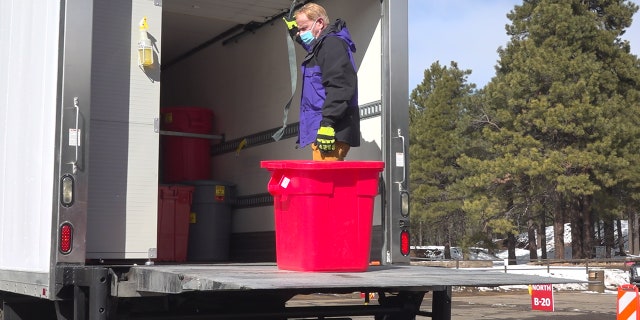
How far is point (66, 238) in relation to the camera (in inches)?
202

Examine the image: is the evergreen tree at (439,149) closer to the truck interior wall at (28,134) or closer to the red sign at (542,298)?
the red sign at (542,298)

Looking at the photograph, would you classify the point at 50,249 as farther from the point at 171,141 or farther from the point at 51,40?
the point at 171,141

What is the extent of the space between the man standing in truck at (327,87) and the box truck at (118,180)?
1.27 feet

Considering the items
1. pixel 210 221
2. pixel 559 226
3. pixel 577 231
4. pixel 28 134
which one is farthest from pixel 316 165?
pixel 559 226

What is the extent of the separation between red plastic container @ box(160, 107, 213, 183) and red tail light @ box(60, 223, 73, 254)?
4.03 meters

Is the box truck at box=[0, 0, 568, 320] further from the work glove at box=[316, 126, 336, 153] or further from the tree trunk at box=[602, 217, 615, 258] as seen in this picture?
the tree trunk at box=[602, 217, 615, 258]

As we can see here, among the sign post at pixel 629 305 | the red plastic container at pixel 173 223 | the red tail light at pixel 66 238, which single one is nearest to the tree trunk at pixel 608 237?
the sign post at pixel 629 305

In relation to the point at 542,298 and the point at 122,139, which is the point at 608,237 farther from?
the point at 122,139

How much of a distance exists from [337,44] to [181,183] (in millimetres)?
3798

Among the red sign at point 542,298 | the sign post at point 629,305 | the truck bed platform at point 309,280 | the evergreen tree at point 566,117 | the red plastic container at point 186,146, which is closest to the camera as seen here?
the truck bed platform at point 309,280

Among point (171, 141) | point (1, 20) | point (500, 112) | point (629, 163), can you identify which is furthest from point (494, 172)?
point (1, 20)

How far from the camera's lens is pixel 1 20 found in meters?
6.38

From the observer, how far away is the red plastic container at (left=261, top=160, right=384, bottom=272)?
17.0ft

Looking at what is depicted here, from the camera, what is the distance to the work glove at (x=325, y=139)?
5.35 metres
